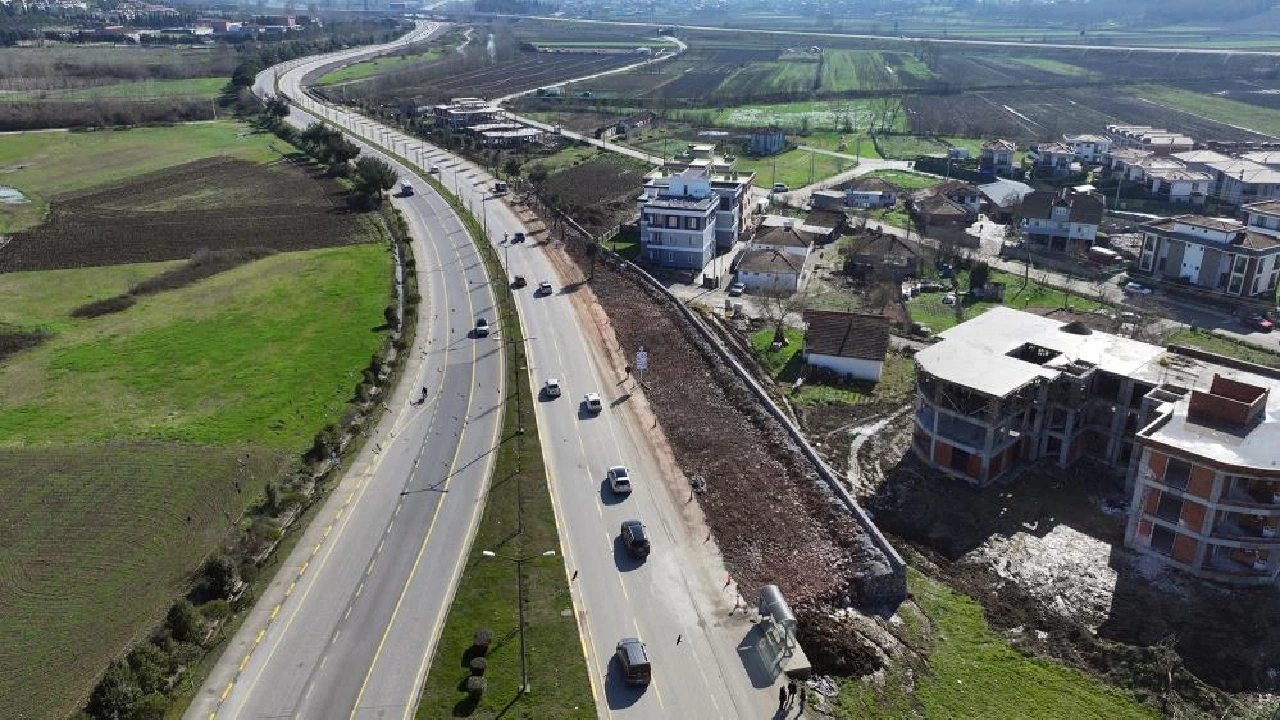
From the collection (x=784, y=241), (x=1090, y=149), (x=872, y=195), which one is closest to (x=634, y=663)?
(x=784, y=241)

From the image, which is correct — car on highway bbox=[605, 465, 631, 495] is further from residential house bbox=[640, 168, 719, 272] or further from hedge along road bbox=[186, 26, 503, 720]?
residential house bbox=[640, 168, 719, 272]

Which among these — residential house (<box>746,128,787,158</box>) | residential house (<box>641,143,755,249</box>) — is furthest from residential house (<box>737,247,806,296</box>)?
residential house (<box>746,128,787,158</box>)

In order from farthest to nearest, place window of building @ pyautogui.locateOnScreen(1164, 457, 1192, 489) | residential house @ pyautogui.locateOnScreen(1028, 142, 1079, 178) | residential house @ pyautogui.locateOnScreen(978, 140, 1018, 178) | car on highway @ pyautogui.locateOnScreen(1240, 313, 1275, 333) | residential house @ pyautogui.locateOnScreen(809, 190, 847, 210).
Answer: residential house @ pyautogui.locateOnScreen(978, 140, 1018, 178) → residential house @ pyautogui.locateOnScreen(1028, 142, 1079, 178) → residential house @ pyautogui.locateOnScreen(809, 190, 847, 210) → car on highway @ pyautogui.locateOnScreen(1240, 313, 1275, 333) → window of building @ pyautogui.locateOnScreen(1164, 457, 1192, 489)

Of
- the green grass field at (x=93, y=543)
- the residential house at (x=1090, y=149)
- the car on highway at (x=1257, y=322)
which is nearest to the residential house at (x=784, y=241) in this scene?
the car on highway at (x=1257, y=322)

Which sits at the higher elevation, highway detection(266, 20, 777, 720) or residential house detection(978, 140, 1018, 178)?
residential house detection(978, 140, 1018, 178)

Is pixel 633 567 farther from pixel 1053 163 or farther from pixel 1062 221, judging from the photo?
pixel 1053 163

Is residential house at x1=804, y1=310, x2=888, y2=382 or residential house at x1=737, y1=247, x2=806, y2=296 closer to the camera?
residential house at x1=804, y1=310, x2=888, y2=382
